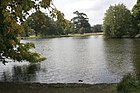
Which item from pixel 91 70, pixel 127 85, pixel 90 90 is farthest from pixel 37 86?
pixel 91 70

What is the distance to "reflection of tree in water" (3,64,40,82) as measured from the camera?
91.0 feet

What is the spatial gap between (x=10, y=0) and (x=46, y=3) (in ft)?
4.13

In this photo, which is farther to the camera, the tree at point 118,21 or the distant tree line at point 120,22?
the tree at point 118,21

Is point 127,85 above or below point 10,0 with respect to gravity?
below

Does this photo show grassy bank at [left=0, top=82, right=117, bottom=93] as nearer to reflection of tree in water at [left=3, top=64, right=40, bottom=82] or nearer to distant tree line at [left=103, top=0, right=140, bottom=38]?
reflection of tree in water at [left=3, top=64, right=40, bottom=82]

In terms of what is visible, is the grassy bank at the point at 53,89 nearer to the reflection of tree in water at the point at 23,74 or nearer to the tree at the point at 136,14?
the reflection of tree in water at the point at 23,74

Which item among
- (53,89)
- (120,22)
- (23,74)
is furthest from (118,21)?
(53,89)

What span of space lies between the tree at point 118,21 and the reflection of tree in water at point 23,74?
77.4m

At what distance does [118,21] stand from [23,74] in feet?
278

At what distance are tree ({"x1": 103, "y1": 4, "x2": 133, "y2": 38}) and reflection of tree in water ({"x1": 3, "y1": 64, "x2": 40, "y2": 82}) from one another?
254 ft

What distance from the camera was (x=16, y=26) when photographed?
1015 centimetres

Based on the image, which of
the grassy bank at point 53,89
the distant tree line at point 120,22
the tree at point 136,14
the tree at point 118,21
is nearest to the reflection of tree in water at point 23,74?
the grassy bank at point 53,89

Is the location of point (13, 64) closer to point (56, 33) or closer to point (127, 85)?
point (127, 85)

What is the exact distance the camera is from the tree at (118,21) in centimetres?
10988
